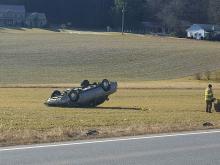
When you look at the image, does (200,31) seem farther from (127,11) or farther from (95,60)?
(95,60)

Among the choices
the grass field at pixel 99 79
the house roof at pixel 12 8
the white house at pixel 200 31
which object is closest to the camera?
the grass field at pixel 99 79

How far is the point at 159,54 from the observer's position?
7888 cm

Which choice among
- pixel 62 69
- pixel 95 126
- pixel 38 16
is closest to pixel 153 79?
pixel 62 69

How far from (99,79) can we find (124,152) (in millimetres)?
46172

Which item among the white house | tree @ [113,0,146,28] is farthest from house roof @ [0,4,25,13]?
the white house

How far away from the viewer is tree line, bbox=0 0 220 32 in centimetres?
15188

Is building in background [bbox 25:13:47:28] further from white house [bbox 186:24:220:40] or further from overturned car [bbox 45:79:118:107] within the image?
overturned car [bbox 45:79:118:107]

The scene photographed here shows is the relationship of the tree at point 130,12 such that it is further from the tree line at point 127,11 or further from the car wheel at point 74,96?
the car wheel at point 74,96

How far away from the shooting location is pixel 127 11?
6107 inches

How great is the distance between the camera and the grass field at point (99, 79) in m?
17.1

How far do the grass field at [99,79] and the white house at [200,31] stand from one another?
3798cm

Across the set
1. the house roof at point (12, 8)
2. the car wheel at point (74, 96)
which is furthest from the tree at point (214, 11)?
the car wheel at point (74, 96)

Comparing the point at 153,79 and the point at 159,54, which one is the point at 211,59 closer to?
the point at 159,54

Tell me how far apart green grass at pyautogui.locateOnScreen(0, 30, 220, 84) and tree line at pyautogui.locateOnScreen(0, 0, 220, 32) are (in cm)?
5815
